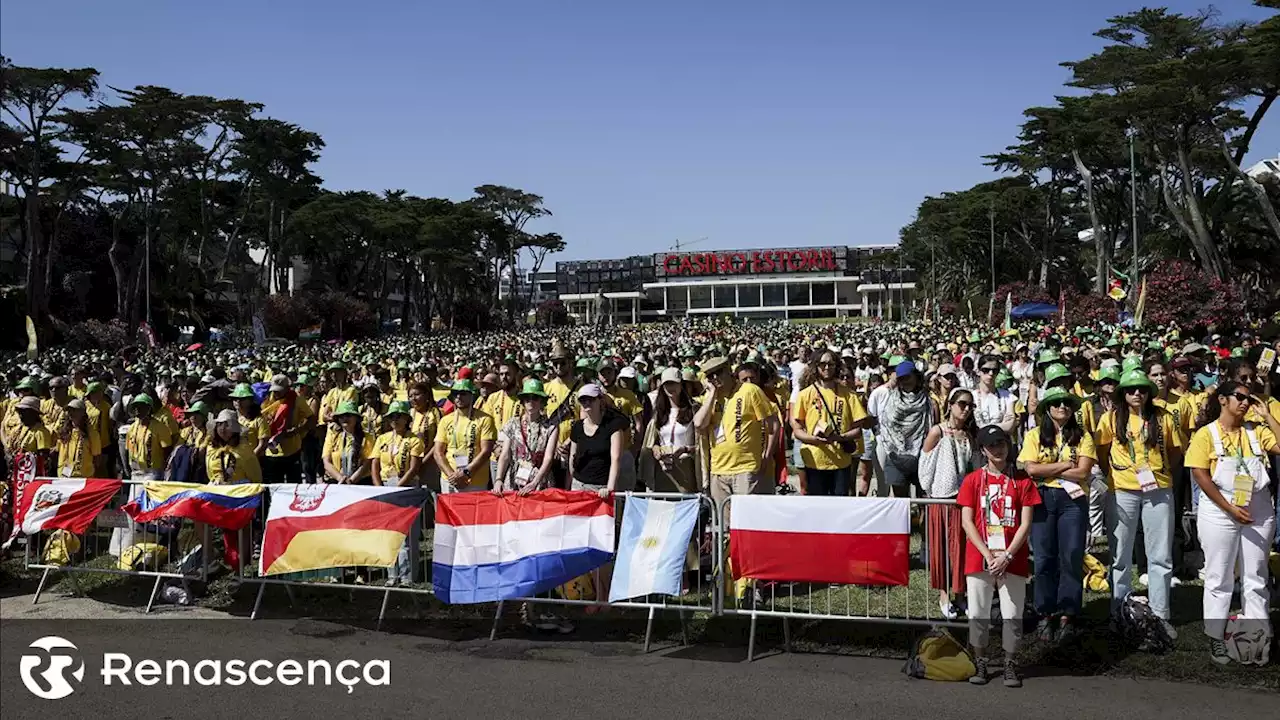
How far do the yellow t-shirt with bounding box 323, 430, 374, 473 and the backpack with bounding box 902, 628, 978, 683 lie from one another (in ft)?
16.7

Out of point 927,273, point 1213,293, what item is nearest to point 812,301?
point 927,273

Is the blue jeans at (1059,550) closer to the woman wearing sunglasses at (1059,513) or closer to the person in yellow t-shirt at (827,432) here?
the woman wearing sunglasses at (1059,513)

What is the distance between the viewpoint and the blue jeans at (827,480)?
9.12 meters

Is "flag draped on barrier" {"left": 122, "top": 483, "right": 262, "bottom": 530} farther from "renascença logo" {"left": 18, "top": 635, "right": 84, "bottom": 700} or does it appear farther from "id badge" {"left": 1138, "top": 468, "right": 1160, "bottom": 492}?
"id badge" {"left": 1138, "top": 468, "right": 1160, "bottom": 492}

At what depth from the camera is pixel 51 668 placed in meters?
6.61

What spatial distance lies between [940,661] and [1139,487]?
164cm

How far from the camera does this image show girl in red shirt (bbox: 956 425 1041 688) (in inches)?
241

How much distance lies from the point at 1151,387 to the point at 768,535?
8.08 ft

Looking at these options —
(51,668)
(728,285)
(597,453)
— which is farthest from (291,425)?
(728,285)

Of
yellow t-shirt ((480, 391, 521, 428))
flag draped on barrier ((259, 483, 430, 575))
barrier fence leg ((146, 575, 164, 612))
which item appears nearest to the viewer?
flag draped on barrier ((259, 483, 430, 575))

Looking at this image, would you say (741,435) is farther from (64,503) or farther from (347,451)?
(64,503)

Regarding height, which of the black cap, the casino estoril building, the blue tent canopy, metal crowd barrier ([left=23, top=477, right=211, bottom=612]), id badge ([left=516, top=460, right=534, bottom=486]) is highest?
the casino estoril building

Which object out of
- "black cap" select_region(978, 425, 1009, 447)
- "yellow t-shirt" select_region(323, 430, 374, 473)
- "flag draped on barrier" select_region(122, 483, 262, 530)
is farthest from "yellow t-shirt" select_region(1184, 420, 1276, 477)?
"yellow t-shirt" select_region(323, 430, 374, 473)

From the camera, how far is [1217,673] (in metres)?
6.10
